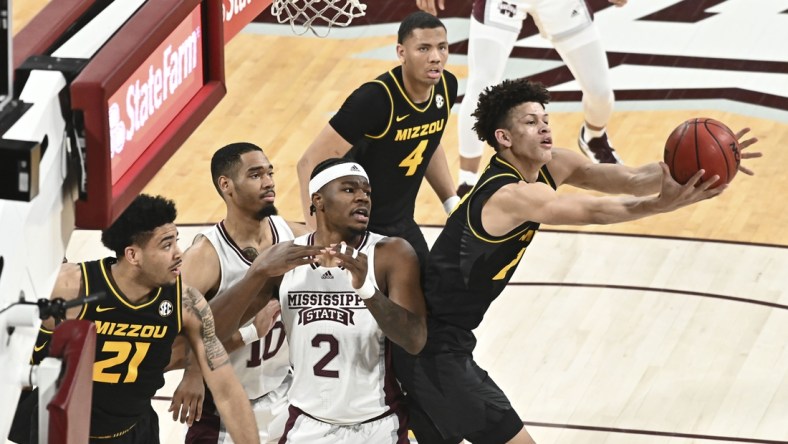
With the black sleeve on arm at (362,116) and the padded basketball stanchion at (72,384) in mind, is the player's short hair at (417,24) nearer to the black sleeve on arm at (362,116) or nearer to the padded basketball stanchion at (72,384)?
the black sleeve on arm at (362,116)

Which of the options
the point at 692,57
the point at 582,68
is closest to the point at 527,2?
the point at 582,68

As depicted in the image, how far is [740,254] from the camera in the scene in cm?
873

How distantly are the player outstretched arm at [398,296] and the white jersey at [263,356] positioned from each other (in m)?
0.64

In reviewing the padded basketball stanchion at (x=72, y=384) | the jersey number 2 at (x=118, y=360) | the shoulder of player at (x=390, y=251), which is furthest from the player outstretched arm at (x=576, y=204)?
the padded basketball stanchion at (x=72, y=384)

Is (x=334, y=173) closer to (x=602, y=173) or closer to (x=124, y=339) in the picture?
(x=124, y=339)

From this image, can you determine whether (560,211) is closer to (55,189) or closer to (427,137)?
(427,137)

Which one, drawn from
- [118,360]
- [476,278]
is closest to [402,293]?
[476,278]

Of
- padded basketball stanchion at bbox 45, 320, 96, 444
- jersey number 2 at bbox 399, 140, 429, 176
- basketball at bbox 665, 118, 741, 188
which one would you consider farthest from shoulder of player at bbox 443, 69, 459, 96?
padded basketball stanchion at bbox 45, 320, 96, 444

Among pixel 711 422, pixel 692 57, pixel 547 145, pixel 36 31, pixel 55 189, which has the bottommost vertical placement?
pixel 711 422

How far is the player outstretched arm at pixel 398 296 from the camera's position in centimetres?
510

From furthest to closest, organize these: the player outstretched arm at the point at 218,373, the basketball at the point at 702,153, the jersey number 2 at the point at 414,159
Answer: the jersey number 2 at the point at 414,159 < the player outstretched arm at the point at 218,373 < the basketball at the point at 702,153

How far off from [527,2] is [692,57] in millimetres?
2849

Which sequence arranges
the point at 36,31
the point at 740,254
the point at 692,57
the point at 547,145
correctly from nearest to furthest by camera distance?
the point at 36,31, the point at 547,145, the point at 740,254, the point at 692,57

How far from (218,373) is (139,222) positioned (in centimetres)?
64
